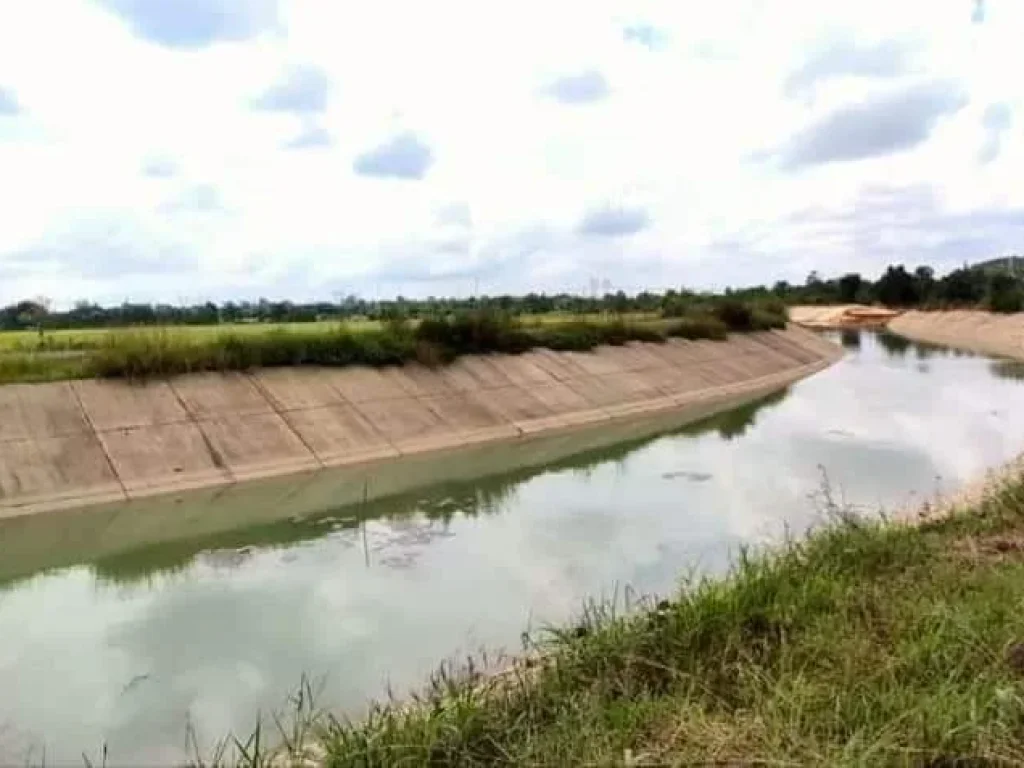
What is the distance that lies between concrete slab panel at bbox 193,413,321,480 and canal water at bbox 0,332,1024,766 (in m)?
2.17

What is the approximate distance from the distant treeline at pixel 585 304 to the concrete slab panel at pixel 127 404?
3.64 metres

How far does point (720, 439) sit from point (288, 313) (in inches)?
716

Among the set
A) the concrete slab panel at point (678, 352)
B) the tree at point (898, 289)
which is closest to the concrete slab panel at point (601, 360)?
the concrete slab panel at point (678, 352)

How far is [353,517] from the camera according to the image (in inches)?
454

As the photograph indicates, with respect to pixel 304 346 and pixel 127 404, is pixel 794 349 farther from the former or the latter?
pixel 127 404

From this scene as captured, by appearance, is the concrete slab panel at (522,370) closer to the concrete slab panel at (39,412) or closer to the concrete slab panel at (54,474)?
the concrete slab panel at (39,412)

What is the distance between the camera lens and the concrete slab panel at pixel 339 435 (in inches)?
582

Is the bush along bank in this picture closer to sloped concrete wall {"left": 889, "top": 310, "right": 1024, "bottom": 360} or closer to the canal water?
the canal water

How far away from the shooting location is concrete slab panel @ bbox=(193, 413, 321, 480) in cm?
1366

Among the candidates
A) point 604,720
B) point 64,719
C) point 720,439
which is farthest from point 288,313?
point 604,720

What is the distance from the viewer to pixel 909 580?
229 inches

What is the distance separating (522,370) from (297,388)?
610 centimetres

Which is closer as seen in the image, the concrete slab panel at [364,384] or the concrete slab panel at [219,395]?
the concrete slab panel at [219,395]

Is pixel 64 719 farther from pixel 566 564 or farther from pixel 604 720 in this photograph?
pixel 566 564
